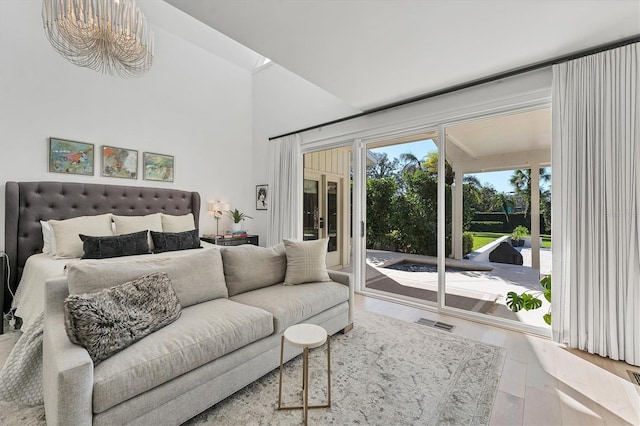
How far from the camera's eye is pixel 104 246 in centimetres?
315

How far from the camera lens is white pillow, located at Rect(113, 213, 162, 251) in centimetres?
359

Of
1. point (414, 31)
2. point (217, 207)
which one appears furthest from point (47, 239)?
point (414, 31)

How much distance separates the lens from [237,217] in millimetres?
5238

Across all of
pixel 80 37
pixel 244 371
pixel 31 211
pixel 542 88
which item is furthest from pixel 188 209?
pixel 542 88

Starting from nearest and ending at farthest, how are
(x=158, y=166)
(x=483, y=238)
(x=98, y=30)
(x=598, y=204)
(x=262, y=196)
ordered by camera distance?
(x=98, y=30), (x=598, y=204), (x=483, y=238), (x=158, y=166), (x=262, y=196)

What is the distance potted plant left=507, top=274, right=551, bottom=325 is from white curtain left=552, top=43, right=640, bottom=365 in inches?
9.5

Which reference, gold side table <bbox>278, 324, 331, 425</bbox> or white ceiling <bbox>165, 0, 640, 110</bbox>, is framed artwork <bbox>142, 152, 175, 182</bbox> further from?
gold side table <bbox>278, 324, 331, 425</bbox>

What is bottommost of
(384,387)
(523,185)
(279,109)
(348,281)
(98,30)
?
(384,387)

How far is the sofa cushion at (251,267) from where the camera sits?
254 cm

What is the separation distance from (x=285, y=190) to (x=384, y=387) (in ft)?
11.5

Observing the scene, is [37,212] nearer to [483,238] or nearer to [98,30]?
[98,30]

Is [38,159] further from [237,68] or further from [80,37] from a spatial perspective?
[237,68]

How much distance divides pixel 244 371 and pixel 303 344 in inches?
21.9

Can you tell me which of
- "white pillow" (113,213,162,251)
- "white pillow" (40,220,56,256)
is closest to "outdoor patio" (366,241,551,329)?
"white pillow" (113,213,162,251)
